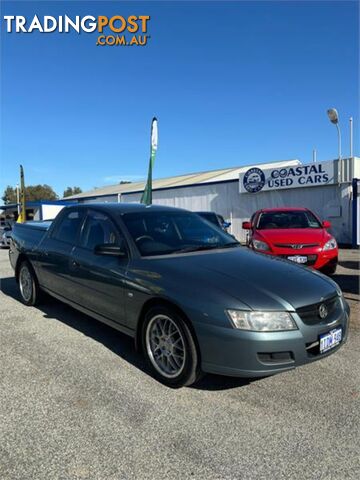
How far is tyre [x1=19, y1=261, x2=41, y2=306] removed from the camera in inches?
231

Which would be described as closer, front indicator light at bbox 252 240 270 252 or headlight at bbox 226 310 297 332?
headlight at bbox 226 310 297 332

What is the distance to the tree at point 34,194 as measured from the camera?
295 ft

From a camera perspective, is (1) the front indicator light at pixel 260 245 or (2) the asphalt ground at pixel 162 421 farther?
(1) the front indicator light at pixel 260 245

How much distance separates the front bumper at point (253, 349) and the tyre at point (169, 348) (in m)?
0.14

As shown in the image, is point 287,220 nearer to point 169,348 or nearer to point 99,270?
point 99,270

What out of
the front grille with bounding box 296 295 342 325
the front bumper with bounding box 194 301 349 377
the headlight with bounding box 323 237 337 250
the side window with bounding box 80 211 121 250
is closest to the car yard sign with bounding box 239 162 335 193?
the headlight with bounding box 323 237 337 250

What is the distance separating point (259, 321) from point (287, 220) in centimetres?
649

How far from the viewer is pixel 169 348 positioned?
3373 mm

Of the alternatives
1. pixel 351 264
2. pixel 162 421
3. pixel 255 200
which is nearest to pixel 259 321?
pixel 162 421

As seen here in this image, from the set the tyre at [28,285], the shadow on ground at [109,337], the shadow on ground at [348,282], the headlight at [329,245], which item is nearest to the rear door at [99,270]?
the shadow on ground at [109,337]

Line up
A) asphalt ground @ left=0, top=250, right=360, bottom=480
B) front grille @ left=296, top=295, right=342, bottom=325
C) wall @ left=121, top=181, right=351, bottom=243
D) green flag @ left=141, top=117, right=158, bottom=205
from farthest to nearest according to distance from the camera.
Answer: green flag @ left=141, top=117, right=158, bottom=205
wall @ left=121, top=181, right=351, bottom=243
front grille @ left=296, top=295, right=342, bottom=325
asphalt ground @ left=0, top=250, right=360, bottom=480

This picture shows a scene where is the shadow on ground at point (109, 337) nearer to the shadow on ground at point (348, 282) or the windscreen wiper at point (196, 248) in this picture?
the windscreen wiper at point (196, 248)

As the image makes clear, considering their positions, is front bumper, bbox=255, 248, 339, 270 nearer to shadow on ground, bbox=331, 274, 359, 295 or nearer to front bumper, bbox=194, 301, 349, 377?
shadow on ground, bbox=331, 274, 359, 295

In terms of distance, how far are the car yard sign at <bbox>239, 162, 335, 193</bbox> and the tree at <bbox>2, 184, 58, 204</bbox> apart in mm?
78401
